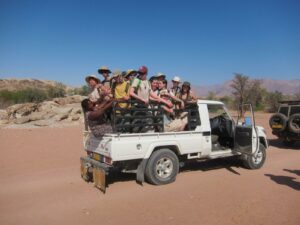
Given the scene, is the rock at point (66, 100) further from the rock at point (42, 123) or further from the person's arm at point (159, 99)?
the person's arm at point (159, 99)

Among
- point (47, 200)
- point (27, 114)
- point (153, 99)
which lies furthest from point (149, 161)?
point (27, 114)

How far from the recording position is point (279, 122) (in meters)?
11.6

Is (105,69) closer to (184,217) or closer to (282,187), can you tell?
(184,217)

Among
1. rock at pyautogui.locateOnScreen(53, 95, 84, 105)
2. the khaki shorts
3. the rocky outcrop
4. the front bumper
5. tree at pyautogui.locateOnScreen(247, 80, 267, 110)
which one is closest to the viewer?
the front bumper

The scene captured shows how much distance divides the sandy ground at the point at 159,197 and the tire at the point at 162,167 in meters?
0.17

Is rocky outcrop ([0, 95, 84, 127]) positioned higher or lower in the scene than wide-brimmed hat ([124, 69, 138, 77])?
lower

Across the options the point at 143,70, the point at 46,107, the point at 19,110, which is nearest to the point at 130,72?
the point at 143,70

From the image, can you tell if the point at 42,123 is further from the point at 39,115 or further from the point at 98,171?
the point at 98,171

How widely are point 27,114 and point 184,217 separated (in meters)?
23.8

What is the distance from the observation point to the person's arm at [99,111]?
577 centimetres

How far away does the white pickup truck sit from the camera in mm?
5852

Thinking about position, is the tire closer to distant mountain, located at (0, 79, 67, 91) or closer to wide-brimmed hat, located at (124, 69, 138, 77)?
wide-brimmed hat, located at (124, 69, 138, 77)

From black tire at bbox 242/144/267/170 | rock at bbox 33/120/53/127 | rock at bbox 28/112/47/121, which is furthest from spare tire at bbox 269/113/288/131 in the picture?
rock at bbox 28/112/47/121

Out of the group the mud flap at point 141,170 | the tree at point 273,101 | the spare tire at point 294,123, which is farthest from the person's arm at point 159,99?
the tree at point 273,101
